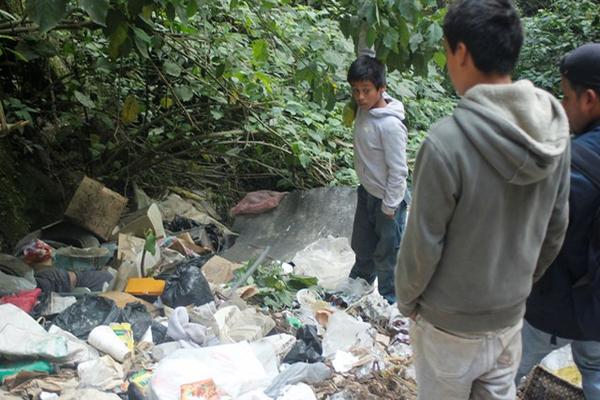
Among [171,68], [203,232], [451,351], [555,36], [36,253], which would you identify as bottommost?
[203,232]

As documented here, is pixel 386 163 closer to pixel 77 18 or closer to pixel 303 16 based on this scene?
pixel 77 18

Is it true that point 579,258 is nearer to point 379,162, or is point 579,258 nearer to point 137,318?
point 379,162

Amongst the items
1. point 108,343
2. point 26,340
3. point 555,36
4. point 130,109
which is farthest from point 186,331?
point 555,36

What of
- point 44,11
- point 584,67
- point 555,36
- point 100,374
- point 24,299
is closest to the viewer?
point 584,67

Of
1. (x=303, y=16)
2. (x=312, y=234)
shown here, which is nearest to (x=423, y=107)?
(x=303, y=16)

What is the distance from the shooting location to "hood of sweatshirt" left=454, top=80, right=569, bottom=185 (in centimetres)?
146

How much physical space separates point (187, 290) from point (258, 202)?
7.51 feet

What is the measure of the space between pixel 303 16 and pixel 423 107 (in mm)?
2428

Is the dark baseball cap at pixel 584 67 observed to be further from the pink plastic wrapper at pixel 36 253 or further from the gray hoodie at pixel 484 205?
the pink plastic wrapper at pixel 36 253

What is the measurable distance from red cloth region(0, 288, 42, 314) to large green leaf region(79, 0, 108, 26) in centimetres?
191

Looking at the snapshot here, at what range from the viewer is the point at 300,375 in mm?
2963

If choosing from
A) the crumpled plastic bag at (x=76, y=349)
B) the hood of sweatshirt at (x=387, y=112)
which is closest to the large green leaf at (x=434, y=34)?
the hood of sweatshirt at (x=387, y=112)

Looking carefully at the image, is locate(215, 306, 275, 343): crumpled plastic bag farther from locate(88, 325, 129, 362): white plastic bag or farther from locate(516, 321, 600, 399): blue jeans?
locate(516, 321, 600, 399): blue jeans

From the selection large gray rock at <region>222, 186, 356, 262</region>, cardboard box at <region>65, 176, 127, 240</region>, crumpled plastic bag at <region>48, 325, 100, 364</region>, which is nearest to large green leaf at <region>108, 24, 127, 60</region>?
crumpled plastic bag at <region>48, 325, 100, 364</region>
